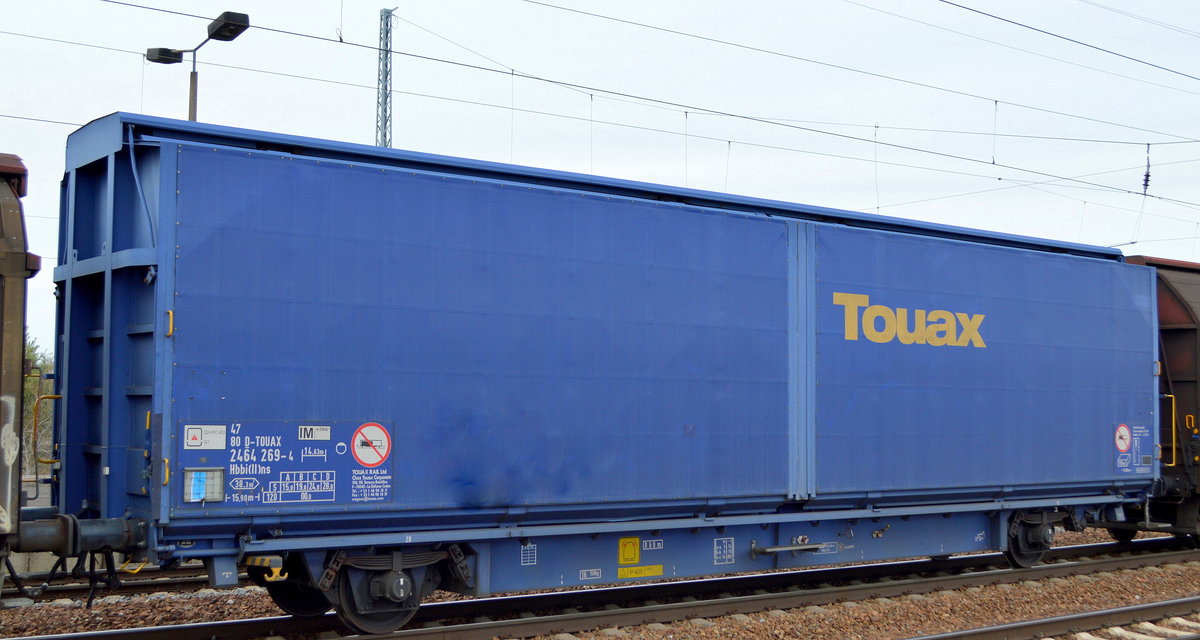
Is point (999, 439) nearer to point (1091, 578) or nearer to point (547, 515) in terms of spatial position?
point (1091, 578)

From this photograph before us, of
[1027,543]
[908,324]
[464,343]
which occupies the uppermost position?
[908,324]

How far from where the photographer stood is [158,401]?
21.5 ft

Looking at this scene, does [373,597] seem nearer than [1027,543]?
Yes

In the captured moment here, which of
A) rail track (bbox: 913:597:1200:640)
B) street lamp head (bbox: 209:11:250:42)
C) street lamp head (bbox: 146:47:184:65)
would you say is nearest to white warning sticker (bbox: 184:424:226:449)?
rail track (bbox: 913:597:1200:640)

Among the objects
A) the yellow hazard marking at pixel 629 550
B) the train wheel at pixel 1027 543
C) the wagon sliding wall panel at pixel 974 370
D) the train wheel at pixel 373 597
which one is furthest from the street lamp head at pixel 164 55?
the train wheel at pixel 1027 543

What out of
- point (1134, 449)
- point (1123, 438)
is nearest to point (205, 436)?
point (1123, 438)

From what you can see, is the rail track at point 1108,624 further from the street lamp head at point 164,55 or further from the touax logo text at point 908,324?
the street lamp head at point 164,55

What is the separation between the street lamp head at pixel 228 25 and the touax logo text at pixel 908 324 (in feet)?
25.3

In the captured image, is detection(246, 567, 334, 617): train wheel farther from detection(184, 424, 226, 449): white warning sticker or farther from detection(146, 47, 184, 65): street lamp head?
detection(146, 47, 184, 65): street lamp head

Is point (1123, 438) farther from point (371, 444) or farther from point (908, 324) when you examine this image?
point (371, 444)

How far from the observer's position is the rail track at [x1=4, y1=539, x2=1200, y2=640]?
792 centimetres

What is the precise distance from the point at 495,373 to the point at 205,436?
85.5 inches

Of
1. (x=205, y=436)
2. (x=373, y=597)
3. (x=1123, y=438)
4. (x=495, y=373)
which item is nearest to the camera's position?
(x=205, y=436)

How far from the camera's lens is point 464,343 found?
7723 mm
